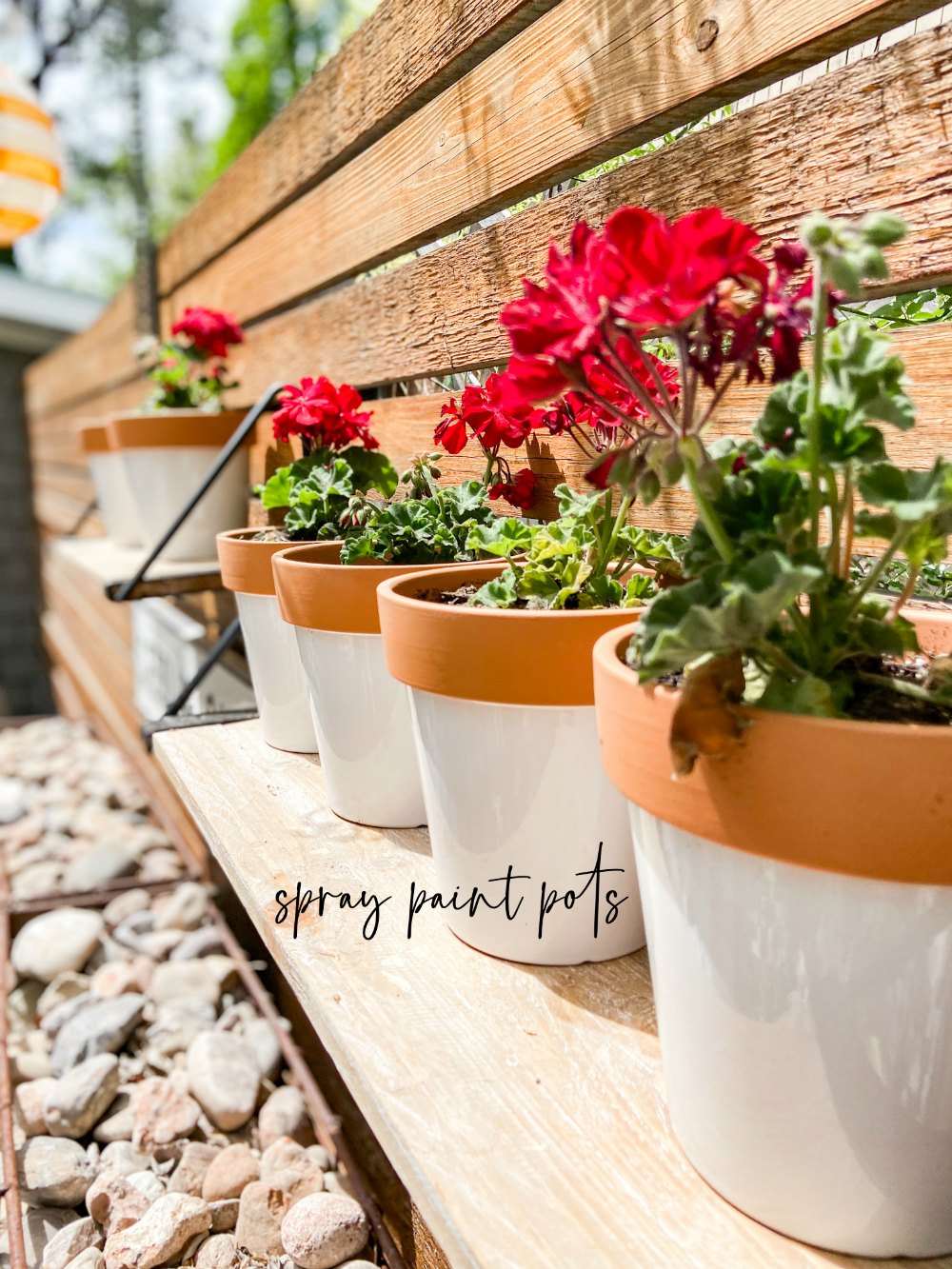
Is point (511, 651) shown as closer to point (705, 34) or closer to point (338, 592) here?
point (338, 592)

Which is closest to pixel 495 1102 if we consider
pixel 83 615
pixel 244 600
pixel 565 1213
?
pixel 565 1213

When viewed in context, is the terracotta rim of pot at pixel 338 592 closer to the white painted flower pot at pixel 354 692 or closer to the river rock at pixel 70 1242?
the white painted flower pot at pixel 354 692

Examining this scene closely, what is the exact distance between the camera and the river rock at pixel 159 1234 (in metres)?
1.27

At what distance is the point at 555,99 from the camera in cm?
107

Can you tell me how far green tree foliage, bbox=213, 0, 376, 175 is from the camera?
13.8m

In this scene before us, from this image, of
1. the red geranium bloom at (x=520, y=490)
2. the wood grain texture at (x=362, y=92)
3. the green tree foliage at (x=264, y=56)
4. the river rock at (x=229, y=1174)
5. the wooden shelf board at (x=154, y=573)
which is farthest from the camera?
the green tree foliage at (x=264, y=56)

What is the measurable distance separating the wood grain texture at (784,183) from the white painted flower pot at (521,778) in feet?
1.16

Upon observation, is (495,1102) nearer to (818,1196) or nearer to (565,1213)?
(565,1213)

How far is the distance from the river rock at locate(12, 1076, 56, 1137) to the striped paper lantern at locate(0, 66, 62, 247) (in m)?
3.04

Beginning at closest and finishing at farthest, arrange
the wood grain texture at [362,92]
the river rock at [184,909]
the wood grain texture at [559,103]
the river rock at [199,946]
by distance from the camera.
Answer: the wood grain texture at [559,103], the wood grain texture at [362,92], the river rock at [199,946], the river rock at [184,909]

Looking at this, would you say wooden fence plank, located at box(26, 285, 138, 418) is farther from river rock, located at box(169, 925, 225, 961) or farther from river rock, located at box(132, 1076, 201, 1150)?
river rock, located at box(132, 1076, 201, 1150)

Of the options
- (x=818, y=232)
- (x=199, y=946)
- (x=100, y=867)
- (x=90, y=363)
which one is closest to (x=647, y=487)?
(x=818, y=232)

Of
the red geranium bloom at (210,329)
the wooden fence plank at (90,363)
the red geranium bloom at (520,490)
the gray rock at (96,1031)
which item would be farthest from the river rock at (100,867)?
the red geranium bloom at (520,490)

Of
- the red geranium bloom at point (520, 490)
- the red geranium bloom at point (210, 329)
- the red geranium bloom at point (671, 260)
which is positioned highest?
the red geranium bloom at point (210, 329)
